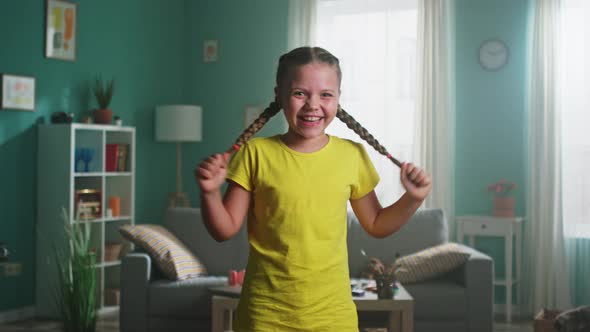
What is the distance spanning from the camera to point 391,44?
5922 millimetres

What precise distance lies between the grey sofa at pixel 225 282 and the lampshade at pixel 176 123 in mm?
1456

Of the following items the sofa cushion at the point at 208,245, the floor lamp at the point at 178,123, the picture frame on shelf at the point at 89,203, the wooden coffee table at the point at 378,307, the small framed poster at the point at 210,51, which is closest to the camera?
the wooden coffee table at the point at 378,307

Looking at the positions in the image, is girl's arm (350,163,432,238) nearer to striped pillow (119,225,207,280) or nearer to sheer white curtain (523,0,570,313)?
striped pillow (119,225,207,280)

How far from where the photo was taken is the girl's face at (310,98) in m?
1.26

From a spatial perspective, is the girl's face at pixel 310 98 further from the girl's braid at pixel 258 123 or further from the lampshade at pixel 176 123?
the lampshade at pixel 176 123

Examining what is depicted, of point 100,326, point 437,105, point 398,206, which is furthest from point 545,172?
point 398,206

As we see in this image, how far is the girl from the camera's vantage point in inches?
Answer: 48.8

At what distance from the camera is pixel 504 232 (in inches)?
205

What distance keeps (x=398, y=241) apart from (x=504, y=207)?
1.19m

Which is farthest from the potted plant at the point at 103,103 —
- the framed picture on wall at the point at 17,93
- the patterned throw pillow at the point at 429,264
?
the patterned throw pillow at the point at 429,264

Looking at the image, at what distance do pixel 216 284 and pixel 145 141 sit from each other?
2.58m

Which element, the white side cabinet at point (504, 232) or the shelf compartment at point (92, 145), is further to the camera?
the shelf compartment at point (92, 145)

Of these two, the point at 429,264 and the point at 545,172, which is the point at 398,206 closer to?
the point at 429,264

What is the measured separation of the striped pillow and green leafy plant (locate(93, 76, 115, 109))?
1453 millimetres
